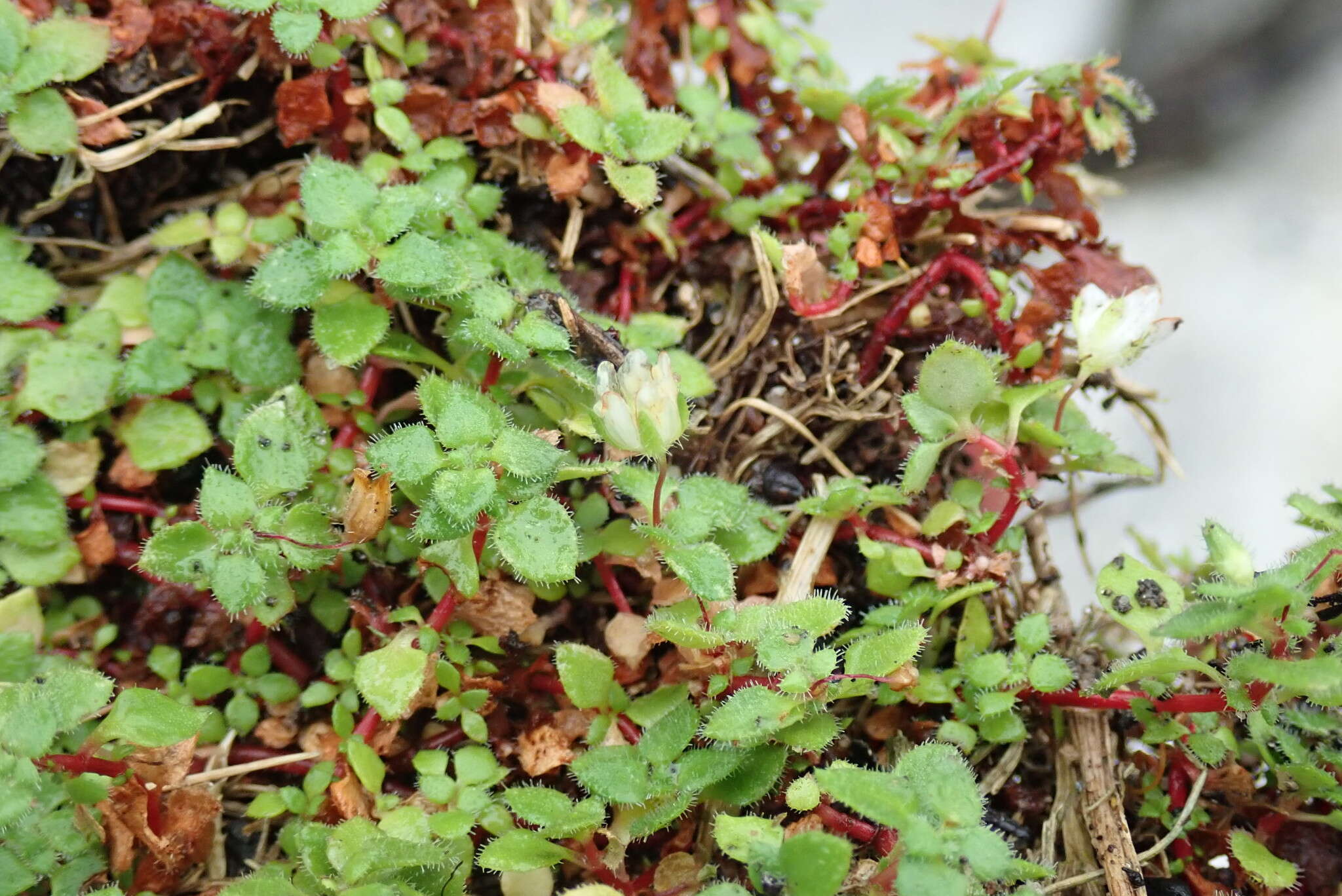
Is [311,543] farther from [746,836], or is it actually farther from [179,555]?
[746,836]

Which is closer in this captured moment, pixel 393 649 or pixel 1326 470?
pixel 393 649

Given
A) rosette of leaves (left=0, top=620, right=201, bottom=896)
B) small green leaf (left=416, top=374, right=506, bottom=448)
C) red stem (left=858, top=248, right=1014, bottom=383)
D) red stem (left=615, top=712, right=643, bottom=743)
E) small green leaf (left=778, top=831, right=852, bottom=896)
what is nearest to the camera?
small green leaf (left=778, top=831, right=852, bottom=896)

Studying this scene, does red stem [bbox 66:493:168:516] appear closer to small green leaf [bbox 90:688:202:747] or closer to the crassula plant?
the crassula plant

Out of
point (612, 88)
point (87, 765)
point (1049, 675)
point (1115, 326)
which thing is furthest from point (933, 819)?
point (612, 88)

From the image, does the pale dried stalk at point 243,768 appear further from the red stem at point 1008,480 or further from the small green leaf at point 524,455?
the red stem at point 1008,480

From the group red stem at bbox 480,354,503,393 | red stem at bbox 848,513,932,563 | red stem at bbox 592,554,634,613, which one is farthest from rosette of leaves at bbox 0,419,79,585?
red stem at bbox 848,513,932,563

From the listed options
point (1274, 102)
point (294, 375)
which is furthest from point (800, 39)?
point (1274, 102)

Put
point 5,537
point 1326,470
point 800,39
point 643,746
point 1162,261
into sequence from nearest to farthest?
point 643,746 < point 5,537 < point 800,39 < point 1326,470 < point 1162,261

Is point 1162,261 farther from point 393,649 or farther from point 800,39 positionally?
point 393,649
